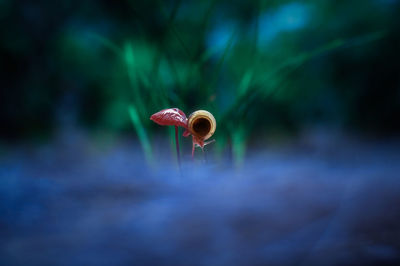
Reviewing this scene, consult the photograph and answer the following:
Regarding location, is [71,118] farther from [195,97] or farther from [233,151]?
[233,151]

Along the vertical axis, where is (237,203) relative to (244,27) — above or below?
below

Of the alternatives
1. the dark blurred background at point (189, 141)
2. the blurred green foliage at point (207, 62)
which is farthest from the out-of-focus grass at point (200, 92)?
the blurred green foliage at point (207, 62)

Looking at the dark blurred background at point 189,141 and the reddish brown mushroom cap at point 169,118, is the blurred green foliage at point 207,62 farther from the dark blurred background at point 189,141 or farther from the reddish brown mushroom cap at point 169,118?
the reddish brown mushroom cap at point 169,118

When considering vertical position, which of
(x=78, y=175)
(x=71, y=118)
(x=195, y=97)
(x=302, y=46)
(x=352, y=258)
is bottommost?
(x=352, y=258)

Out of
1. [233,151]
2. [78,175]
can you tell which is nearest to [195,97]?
[233,151]

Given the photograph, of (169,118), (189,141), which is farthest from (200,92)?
(169,118)

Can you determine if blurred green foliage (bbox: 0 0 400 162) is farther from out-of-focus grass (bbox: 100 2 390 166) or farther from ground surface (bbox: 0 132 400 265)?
ground surface (bbox: 0 132 400 265)

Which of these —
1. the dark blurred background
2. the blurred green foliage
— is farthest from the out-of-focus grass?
the blurred green foliage

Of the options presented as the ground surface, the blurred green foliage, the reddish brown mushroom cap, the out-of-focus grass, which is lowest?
the ground surface
